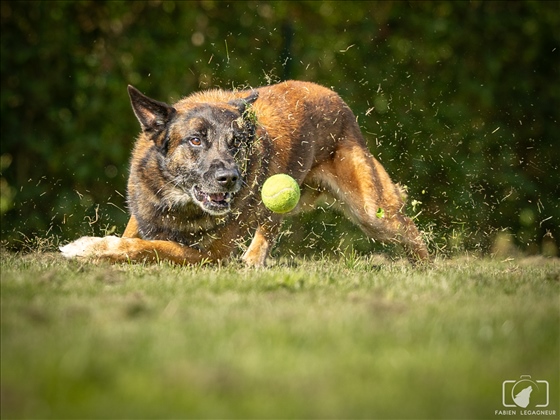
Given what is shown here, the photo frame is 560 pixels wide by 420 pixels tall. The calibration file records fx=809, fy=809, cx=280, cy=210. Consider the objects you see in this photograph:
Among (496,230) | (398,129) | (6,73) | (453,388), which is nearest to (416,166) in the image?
(398,129)

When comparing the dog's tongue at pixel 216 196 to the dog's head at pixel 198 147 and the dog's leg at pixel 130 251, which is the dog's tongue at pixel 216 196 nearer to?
the dog's head at pixel 198 147

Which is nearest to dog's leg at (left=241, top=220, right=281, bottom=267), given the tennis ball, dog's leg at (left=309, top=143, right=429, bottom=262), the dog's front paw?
dog's leg at (left=309, top=143, right=429, bottom=262)

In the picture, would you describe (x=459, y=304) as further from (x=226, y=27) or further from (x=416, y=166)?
(x=226, y=27)

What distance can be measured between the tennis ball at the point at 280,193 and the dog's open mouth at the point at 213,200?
389mm

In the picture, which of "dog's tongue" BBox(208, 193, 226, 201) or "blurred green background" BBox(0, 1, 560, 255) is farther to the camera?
"blurred green background" BBox(0, 1, 560, 255)

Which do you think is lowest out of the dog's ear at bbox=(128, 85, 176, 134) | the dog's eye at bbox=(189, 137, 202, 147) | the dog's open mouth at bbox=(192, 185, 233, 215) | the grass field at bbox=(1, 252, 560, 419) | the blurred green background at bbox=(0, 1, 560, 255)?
the grass field at bbox=(1, 252, 560, 419)

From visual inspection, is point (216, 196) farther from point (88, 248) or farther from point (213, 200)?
point (88, 248)

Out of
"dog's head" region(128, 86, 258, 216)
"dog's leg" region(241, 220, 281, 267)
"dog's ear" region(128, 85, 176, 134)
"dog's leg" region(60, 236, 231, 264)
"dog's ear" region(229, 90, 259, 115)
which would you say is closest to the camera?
"dog's leg" region(60, 236, 231, 264)

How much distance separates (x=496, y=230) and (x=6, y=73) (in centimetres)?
535

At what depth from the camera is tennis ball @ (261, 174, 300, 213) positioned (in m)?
5.39

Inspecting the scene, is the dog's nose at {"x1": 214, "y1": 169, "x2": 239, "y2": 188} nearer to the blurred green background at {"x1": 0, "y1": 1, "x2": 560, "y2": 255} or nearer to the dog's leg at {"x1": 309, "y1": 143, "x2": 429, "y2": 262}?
the dog's leg at {"x1": 309, "y1": 143, "x2": 429, "y2": 262}

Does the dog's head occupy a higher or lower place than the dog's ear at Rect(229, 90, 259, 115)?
lower

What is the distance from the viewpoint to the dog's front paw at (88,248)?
554cm

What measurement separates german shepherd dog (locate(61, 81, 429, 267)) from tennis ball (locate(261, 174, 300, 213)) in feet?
1.02
